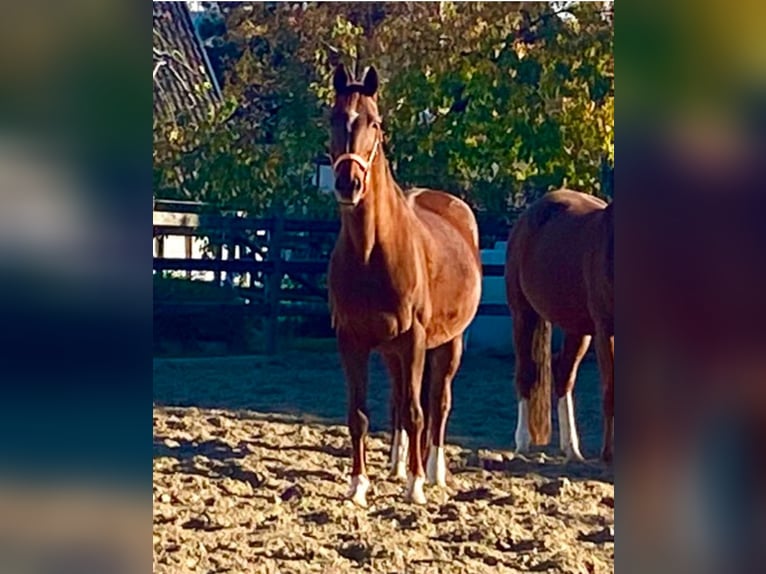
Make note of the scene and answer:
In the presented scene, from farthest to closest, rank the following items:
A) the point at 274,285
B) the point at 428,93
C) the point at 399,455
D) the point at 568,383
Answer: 1. the point at 568,383
2. the point at 274,285
3. the point at 399,455
4. the point at 428,93

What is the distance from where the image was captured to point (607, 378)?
143 inches

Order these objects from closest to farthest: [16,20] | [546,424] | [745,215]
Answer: [745,215] → [16,20] → [546,424]

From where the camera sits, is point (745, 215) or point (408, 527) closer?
point (745, 215)

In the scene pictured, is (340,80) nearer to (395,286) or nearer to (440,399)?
(395,286)

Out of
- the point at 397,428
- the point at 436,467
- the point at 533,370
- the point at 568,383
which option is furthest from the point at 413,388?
the point at 568,383

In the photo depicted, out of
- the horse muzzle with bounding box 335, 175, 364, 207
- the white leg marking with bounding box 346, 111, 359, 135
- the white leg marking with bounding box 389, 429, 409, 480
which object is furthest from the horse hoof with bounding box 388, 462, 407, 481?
the white leg marking with bounding box 346, 111, 359, 135

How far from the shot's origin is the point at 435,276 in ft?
12.9

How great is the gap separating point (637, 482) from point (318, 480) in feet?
7.47

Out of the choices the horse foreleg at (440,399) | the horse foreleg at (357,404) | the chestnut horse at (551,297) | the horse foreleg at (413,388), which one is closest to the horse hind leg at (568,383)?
the chestnut horse at (551,297)

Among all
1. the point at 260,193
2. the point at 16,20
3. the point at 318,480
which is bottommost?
the point at 318,480

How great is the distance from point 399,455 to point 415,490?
0.15m

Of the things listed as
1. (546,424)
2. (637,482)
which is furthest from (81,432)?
(546,424)

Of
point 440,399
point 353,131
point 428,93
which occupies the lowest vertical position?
point 440,399

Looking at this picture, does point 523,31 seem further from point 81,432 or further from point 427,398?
point 81,432
